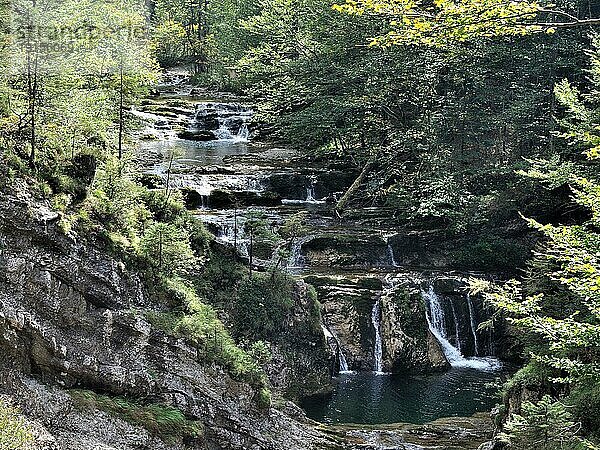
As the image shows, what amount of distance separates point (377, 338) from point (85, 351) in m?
9.86

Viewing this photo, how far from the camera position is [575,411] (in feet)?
29.2

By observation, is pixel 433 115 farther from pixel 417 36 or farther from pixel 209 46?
pixel 209 46

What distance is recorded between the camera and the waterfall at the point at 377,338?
16.9 meters

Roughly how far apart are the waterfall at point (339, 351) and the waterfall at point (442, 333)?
290 centimetres

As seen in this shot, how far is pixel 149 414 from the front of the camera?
367 inches

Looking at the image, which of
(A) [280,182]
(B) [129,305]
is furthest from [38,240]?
(A) [280,182]

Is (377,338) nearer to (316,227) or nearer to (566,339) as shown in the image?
(316,227)

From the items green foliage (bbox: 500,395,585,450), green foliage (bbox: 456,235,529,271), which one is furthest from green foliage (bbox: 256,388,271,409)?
green foliage (bbox: 456,235,529,271)

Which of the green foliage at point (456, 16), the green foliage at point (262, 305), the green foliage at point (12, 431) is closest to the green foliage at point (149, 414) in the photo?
the green foliage at point (12, 431)

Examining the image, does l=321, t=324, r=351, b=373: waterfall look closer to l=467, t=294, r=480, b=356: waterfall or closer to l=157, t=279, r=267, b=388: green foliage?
l=467, t=294, r=480, b=356: waterfall

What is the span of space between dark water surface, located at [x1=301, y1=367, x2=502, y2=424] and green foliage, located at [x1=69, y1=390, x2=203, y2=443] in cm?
489

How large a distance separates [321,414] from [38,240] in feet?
26.3

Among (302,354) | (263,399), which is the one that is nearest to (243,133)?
(302,354)

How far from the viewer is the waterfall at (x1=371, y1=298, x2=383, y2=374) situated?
55.4ft
